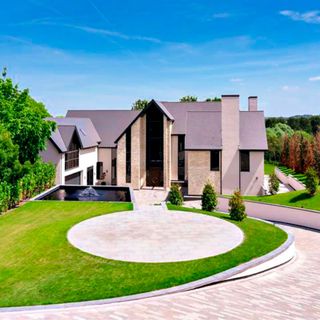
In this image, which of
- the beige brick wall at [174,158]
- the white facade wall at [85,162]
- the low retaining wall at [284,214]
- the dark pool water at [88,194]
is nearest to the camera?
the low retaining wall at [284,214]

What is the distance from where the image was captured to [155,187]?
35594 mm

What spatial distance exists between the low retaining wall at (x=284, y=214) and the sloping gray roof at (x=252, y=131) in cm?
920

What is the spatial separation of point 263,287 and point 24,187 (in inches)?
689

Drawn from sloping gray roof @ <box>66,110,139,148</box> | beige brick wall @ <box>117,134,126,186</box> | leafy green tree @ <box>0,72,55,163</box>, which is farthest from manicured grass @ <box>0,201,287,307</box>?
sloping gray roof @ <box>66,110,139,148</box>

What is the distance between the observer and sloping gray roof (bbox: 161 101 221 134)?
36.3m

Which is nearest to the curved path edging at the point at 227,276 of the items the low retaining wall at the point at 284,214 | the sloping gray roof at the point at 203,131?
the low retaining wall at the point at 284,214

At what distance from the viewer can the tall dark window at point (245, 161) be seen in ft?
102

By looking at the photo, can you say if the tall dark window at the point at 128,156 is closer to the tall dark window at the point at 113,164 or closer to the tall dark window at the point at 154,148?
the tall dark window at the point at 154,148

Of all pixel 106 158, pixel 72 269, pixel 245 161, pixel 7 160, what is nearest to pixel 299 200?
pixel 245 161

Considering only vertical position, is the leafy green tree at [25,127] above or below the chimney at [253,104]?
below

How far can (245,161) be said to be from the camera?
31188 millimetres

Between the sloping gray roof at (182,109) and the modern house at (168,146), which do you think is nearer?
the modern house at (168,146)

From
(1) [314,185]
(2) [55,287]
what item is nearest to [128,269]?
(2) [55,287]

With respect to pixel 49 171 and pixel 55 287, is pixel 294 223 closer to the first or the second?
pixel 55 287
